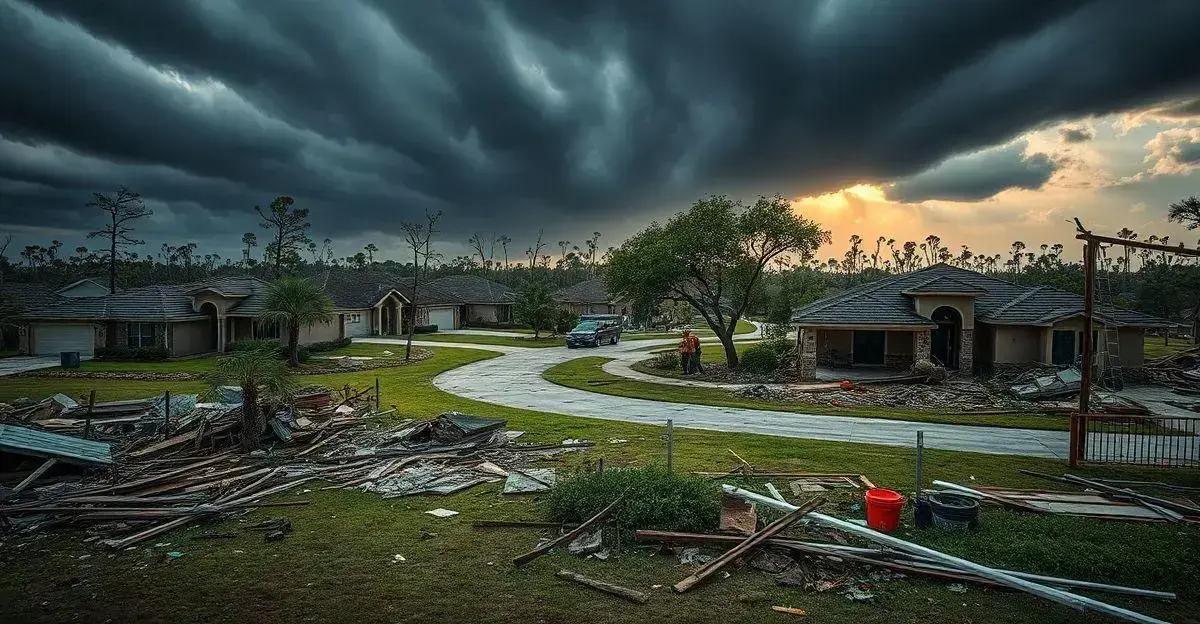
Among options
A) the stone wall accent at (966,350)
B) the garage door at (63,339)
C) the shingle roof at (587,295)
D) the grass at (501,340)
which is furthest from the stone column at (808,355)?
the garage door at (63,339)

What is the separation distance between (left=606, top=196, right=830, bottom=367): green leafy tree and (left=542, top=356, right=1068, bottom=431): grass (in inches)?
210

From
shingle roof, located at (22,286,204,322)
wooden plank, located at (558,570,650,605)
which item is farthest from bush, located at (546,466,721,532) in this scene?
shingle roof, located at (22,286,204,322)

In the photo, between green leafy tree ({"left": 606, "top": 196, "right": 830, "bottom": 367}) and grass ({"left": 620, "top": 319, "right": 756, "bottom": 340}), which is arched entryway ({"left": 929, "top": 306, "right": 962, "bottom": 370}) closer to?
green leafy tree ({"left": 606, "top": 196, "right": 830, "bottom": 367})

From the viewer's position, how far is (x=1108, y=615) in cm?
670

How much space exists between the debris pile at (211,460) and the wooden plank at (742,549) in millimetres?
4718

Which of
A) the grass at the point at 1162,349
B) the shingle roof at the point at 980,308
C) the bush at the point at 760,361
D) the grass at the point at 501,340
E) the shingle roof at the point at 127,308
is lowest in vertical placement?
the grass at the point at 501,340

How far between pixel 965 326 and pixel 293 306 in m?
34.9

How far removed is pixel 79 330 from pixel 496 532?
42.9 meters

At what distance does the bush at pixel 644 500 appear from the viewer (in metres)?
9.12

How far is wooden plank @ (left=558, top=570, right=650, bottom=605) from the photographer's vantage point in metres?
→ 7.22

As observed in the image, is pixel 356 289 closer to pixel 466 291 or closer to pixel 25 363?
pixel 466 291

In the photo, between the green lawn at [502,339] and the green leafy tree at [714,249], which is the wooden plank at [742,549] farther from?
the green lawn at [502,339]

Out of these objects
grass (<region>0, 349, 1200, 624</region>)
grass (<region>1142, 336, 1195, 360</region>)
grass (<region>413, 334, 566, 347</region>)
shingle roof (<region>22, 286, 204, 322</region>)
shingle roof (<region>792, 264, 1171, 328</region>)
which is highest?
shingle roof (<region>792, 264, 1171, 328</region>)

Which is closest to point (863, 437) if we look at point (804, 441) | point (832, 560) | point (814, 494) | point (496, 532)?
point (804, 441)
